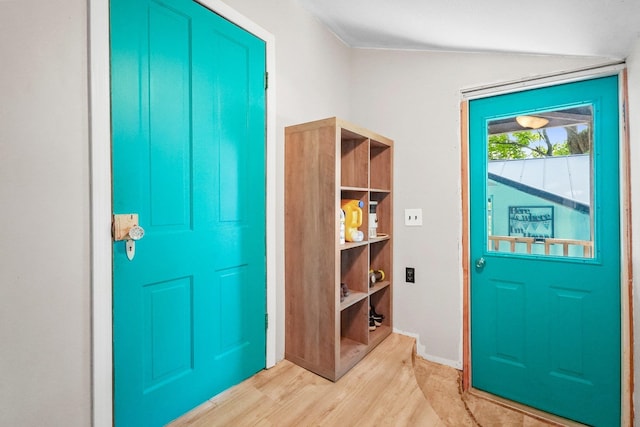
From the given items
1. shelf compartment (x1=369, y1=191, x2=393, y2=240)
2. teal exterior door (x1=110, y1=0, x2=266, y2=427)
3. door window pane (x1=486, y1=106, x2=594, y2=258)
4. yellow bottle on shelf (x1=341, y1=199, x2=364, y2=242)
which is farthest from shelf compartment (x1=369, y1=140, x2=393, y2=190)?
teal exterior door (x1=110, y1=0, x2=266, y2=427)

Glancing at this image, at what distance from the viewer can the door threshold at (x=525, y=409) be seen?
188 cm

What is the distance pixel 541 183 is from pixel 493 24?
3.43 feet

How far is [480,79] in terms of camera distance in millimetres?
2033

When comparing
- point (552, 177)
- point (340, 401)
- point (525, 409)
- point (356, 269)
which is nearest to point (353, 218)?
point (356, 269)

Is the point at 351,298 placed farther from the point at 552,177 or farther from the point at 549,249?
the point at 552,177

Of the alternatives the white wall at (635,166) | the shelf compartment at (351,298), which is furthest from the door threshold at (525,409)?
the shelf compartment at (351,298)

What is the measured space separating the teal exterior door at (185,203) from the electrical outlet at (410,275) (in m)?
1.18

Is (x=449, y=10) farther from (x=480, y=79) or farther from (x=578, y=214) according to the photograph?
(x=578, y=214)

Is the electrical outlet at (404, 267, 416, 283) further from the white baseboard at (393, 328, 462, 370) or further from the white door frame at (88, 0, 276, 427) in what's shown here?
the white door frame at (88, 0, 276, 427)

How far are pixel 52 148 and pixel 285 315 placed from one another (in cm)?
131

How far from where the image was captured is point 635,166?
156 centimetres

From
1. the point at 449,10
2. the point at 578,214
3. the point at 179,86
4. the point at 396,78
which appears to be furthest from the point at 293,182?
the point at 578,214

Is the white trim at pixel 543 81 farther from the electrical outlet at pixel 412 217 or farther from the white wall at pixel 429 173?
the electrical outlet at pixel 412 217

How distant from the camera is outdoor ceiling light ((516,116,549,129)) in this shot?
1935 mm
